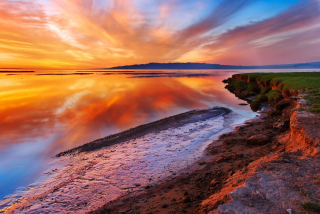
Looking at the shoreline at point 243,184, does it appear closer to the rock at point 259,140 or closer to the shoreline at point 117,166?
the rock at point 259,140

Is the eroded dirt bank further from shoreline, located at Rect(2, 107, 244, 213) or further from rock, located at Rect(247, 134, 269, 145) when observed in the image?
shoreline, located at Rect(2, 107, 244, 213)

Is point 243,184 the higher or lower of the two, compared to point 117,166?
higher

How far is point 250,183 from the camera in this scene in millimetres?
4203

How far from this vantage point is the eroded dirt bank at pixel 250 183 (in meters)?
3.55

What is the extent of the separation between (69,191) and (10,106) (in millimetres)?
19104

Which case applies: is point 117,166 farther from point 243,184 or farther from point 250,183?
point 250,183

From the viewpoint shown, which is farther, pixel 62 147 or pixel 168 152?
pixel 62 147

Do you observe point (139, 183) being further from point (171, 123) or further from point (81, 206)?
point (171, 123)

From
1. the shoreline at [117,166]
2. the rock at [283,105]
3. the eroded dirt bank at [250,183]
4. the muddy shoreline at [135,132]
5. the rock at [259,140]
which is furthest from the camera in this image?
the rock at [283,105]

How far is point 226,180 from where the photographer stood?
204 inches

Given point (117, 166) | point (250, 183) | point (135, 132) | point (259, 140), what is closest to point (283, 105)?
point (259, 140)

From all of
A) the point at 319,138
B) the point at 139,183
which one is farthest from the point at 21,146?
the point at 319,138

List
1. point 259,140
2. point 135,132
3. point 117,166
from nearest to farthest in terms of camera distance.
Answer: point 117,166 < point 259,140 < point 135,132

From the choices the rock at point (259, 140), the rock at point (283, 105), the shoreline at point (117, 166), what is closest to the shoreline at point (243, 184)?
the rock at point (259, 140)
